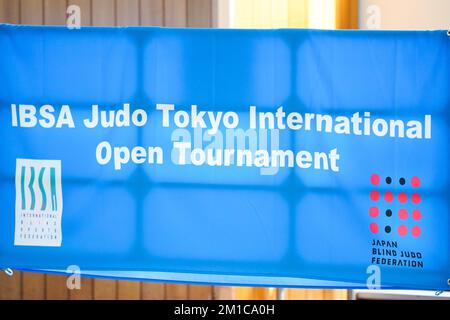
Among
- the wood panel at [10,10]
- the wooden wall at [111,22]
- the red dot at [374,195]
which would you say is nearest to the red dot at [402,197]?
the red dot at [374,195]

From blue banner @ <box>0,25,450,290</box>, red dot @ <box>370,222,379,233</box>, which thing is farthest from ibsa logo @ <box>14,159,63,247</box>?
red dot @ <box>370,222,379,233</box>

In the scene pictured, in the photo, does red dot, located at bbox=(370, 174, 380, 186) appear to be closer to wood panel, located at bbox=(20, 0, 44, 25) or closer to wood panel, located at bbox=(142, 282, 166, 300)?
wood panel, located at bbox=(142, 282, 166, 300)

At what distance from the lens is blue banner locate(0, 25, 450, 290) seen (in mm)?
3146

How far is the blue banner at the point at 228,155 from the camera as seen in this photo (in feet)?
10.3

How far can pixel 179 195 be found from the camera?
126 inches

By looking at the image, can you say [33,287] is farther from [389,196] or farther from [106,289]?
[389,196]

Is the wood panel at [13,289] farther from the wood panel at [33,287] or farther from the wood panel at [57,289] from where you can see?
the wood panel at [57,289]

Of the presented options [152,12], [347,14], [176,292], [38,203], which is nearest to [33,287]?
[176,292]

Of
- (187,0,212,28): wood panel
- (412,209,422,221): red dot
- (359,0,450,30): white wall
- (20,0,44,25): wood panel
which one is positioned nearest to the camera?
(412,209,422,221): red dot

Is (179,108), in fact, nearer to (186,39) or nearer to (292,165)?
(186,39)

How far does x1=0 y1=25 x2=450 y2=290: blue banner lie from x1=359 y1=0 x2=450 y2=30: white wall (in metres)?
1.26
